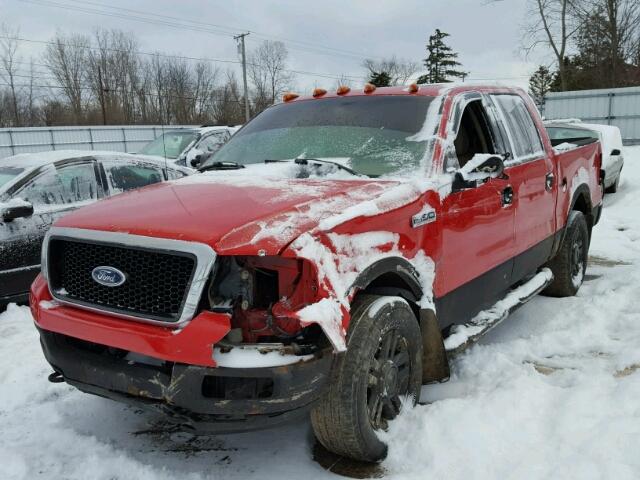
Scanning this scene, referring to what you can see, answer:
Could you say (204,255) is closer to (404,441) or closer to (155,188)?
(155,188)

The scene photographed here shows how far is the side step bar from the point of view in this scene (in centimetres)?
358

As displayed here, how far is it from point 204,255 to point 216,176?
1.29 m

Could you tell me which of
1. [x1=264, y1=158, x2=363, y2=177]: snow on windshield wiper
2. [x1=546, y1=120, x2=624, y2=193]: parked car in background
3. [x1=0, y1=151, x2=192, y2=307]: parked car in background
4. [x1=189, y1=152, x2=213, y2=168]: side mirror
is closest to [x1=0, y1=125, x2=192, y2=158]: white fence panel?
[x1=546, y1=120, x2=624, y2=193]: parked car in background

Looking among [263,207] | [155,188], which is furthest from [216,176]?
[263,207]

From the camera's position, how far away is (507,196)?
4.02 meters

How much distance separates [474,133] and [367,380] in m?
2.23

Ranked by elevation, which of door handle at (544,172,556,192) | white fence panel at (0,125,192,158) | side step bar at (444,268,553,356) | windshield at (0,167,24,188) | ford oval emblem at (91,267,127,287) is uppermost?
white fence panel at (0,125,192,158)

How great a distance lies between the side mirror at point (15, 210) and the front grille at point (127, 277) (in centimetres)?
287

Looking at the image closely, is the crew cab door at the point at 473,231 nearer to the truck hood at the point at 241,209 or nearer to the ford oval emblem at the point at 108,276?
the truck hood at the point at 241,209

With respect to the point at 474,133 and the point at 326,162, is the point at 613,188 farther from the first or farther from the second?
the point at 326,162

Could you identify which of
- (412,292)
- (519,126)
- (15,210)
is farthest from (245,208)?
(15,210)

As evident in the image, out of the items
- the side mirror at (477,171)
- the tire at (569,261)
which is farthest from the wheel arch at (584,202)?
the side mirror at (477,171)

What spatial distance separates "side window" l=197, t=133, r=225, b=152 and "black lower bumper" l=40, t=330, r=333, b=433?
31.9 ft

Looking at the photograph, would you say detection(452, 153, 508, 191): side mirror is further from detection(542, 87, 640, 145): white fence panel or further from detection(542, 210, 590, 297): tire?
detection(542, 87, 640, 145): white fence panel
